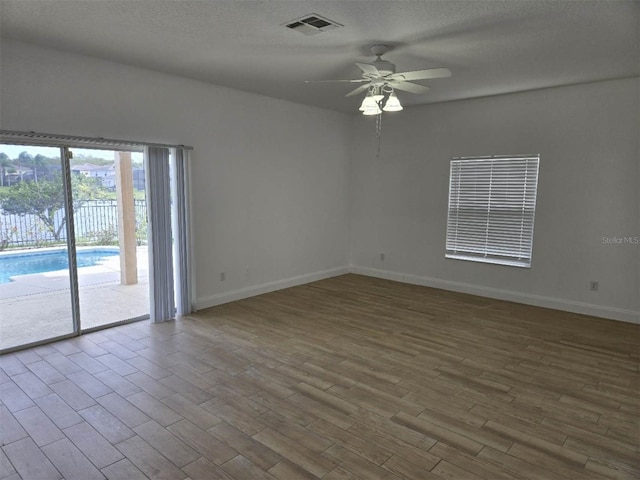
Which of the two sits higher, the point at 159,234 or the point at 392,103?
the point at 392,103

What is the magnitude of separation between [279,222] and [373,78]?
2893mm

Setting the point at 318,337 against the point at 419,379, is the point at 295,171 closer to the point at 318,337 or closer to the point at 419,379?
the point at 318,337

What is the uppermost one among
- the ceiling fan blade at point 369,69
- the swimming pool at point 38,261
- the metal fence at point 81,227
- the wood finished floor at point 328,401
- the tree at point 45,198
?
the ceiling fan blade at point 369,69

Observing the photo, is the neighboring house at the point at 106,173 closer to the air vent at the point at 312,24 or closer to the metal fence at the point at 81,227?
the metal fence at the point at 81,227

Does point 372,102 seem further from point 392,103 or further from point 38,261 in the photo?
point 38,261

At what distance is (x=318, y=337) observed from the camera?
13.6 feet

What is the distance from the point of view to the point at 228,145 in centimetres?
518

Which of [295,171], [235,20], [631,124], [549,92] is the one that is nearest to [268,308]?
[295,171]

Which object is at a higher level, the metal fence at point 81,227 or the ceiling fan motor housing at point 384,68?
the ceiling fan motor housing at point 384,68

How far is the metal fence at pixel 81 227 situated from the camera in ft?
12.3

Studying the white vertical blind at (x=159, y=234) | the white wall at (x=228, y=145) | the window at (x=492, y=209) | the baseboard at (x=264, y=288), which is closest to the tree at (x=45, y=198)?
the white wall at (x=228, y=145)

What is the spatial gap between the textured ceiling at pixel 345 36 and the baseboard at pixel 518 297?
263 cm

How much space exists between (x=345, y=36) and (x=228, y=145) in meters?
2.40

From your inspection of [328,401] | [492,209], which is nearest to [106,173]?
[328,401]
